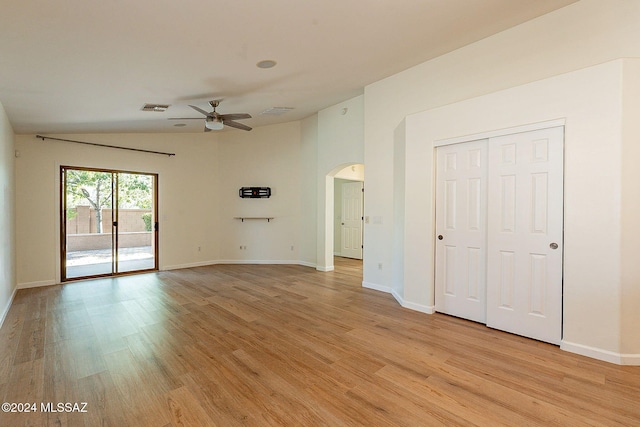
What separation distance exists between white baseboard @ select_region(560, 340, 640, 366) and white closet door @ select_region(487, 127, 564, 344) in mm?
132

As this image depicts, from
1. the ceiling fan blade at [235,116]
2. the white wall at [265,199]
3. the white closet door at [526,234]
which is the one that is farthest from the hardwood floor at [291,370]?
the white wall at [265,199]

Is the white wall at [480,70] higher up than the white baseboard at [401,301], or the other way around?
the white wall at [480,70]

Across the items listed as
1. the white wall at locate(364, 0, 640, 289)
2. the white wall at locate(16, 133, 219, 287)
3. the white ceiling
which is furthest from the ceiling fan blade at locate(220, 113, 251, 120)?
the white wall at locate(16, 133, 219, 287)

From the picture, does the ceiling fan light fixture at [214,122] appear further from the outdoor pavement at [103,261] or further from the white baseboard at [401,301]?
the outdoor pavement at [103,261]

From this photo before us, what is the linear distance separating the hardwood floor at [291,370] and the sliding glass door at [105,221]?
216 cm

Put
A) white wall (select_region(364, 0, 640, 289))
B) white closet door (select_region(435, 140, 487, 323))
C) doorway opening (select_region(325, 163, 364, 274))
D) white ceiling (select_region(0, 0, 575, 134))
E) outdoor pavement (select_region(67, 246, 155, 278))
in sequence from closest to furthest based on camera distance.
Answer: white ceiling (select_region(0, 0, 575, 134)) → white wall (select_region(364, 0, 640, 289)) → white closet door (select_region(435, 140, 487, 323)) → outdoor pavement (select_region(67, 246, 155, 278)) → doorway opening (select_region(325, 163, 364, 274))

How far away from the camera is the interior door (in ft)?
27.9

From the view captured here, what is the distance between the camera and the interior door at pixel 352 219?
8500 mm

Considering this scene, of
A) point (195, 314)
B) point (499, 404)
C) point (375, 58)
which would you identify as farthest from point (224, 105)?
point (499, 404)

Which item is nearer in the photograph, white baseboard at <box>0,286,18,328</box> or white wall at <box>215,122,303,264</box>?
white baseboard at <box>0,286,18,328</box>

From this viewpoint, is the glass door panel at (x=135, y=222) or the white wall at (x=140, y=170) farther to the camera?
the glass door panel at (x=135, y=222)

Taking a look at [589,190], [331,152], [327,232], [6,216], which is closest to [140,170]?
[6,216]

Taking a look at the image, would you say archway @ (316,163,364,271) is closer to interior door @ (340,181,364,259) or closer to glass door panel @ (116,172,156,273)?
interior door @ (340,181,364,259)

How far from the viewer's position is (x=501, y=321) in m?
3.35
